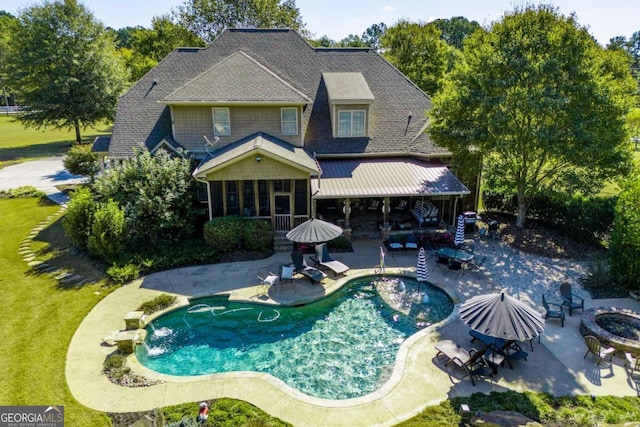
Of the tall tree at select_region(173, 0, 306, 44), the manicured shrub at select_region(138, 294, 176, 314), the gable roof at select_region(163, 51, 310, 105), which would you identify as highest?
the tall tree at select_region(173, 0, 306, 44)

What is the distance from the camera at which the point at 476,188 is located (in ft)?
89.9

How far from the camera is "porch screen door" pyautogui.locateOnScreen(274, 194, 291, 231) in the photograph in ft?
79.4

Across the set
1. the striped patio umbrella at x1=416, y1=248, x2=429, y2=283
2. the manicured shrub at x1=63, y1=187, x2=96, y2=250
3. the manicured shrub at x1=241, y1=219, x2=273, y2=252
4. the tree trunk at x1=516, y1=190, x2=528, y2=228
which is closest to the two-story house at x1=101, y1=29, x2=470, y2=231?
the manicured shrub at x1=241, y1=219, x2=273, y2=252

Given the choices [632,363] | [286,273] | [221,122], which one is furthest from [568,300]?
[221,122]

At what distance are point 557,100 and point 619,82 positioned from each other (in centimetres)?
527

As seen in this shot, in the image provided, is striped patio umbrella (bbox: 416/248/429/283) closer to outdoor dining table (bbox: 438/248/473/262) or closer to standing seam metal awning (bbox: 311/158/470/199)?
outdoor dining table (bbox: 438/248/473/262)

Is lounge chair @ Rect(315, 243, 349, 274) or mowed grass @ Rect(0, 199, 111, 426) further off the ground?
lounge chair @ Rect(315, 243, 349, 274)

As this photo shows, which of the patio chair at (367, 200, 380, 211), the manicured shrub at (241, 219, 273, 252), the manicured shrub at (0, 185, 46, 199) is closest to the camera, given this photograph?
the manicured shrub at (241, 219, 273, 252)

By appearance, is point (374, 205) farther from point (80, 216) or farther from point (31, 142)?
point (31, 142)

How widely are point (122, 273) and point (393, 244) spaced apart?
14.5 metres

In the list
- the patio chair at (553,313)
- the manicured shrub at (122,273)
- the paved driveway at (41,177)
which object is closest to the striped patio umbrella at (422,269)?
the patio chair at (553,313)

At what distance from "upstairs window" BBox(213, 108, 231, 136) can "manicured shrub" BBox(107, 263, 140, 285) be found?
34.4 feet

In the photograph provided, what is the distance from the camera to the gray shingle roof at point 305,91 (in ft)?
90.1

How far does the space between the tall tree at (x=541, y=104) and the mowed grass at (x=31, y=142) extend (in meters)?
47.3
